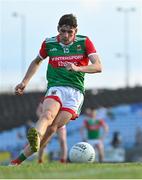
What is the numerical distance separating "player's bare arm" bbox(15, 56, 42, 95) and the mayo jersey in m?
0.27

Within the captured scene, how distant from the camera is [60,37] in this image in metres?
11.9

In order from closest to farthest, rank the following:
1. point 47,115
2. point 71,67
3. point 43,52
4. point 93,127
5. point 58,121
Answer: point 71,67, point 47,115, point 58,121, point 43,52, point 93,127

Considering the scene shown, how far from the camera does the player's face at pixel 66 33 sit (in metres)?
11.7

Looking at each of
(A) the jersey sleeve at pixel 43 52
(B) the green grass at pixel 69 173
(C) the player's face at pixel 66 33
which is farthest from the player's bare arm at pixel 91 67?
(B) the green grass at pixel 69 173

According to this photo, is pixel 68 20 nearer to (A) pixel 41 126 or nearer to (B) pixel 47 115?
(B) pixel 47 115

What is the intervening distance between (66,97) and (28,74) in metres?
0.78

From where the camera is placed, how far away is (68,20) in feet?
38.2

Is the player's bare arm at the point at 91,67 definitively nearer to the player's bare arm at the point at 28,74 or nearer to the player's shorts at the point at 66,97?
the player's shorts at the point at 66,97

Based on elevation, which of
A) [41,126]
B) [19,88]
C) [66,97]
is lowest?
[41,126]

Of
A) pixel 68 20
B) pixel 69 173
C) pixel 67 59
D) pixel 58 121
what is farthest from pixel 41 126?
pixel 69 173

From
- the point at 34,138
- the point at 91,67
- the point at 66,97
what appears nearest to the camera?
the point at 34,138

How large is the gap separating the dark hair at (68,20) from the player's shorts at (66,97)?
970 millimetres

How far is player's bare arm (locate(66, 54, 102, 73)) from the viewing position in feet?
36.0

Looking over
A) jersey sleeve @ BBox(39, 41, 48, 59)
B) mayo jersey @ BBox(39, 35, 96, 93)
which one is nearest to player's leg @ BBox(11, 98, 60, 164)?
mayo jersey @ BBox(39, 35, 96, 93)
